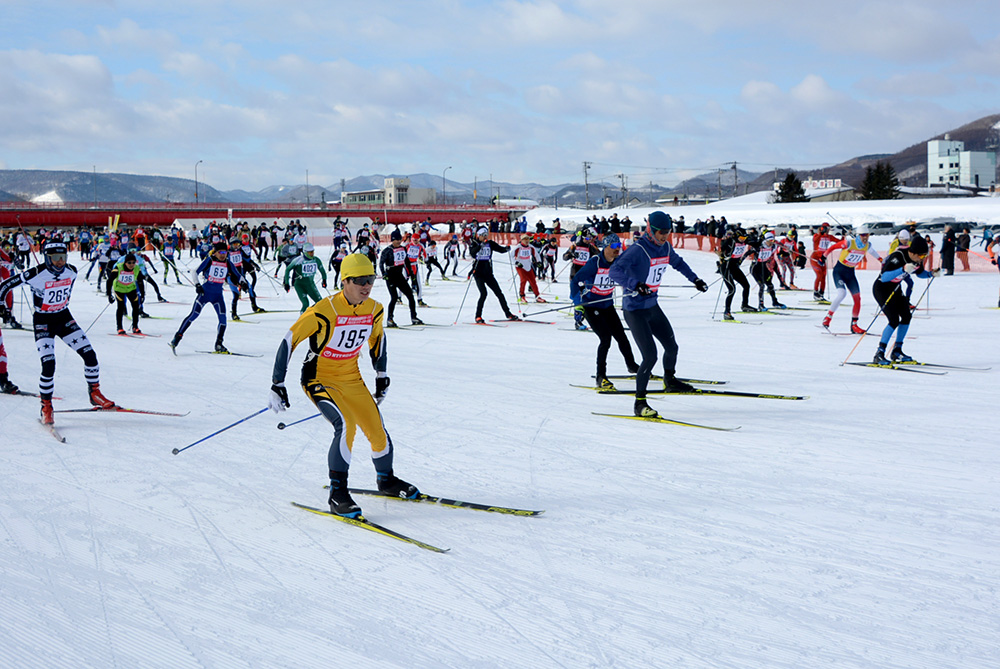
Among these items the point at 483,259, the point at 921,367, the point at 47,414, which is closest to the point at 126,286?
the point at 483,259

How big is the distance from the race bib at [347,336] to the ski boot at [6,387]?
19.9 ft

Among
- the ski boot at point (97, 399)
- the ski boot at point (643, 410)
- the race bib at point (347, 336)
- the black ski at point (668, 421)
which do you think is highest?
the race bib at point (347, 336)

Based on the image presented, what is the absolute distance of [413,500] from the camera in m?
4.80

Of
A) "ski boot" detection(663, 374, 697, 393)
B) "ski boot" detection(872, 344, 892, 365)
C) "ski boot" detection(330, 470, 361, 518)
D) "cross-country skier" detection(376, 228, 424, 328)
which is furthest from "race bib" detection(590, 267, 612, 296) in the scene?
"cross-country skier" detection(376, 228, 424, 328)

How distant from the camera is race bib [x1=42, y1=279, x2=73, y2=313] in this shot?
7211 mm

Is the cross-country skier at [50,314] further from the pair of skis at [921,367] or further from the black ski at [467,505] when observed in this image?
the pair of skis at [921,367]

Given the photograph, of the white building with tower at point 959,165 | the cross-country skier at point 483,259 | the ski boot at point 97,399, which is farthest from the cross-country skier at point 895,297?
the white building with tower at point 959,165

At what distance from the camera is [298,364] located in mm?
10508

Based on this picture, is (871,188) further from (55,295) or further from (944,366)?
(55,295)

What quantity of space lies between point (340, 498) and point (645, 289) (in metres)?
3.62

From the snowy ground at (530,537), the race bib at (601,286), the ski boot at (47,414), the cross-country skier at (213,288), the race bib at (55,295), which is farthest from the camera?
the cross-country skier at (213,288)

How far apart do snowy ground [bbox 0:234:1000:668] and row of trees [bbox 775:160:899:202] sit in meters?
60.4

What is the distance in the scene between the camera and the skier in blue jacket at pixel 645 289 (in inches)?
271

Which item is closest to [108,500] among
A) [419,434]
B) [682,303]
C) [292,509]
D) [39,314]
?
[292,509]
